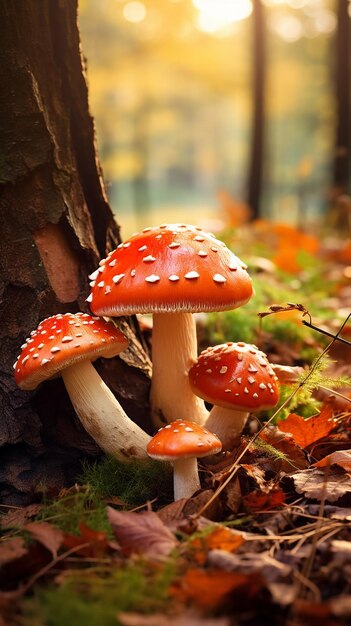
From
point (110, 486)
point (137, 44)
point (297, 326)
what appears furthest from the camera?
Result: point (137, 44)

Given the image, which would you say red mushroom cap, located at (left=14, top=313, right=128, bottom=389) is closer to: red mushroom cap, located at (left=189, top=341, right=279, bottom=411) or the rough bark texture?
the rough bark texture

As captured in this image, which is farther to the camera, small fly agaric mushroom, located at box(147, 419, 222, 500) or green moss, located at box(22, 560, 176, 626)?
small fly agaric mushroom, located at box(147, 419, 222, 500)

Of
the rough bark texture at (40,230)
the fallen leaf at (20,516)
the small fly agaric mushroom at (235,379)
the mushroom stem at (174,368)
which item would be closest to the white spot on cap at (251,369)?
the small fly agaric mushroom at (235,379)

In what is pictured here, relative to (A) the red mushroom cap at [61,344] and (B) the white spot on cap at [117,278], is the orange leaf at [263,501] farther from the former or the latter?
(B) the white spot on cap at [117,278]

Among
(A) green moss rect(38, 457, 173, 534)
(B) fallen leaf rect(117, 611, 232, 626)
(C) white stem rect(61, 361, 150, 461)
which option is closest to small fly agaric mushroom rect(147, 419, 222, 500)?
(A) green moss rect(38, 457, 173, 534)

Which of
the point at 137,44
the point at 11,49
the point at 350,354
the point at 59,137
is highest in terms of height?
the point at 137,44

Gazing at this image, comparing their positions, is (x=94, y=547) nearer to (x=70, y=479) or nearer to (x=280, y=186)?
(x=70, y=479)

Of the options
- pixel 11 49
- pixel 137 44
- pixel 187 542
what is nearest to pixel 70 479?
pixel 187 542
